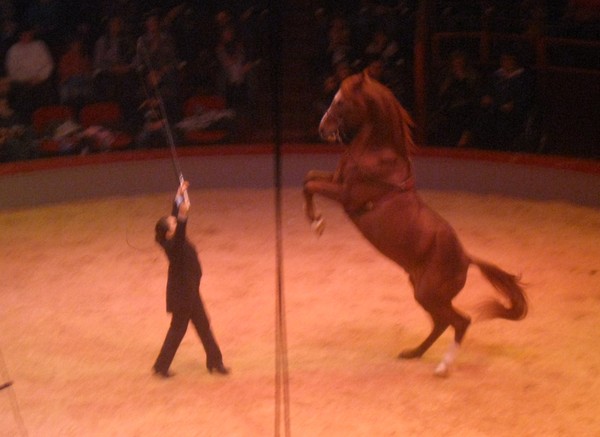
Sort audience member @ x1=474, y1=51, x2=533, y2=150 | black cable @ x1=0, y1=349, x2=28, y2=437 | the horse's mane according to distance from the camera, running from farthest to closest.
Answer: audience member @ x1=474, y1=51, x2=533, y2=150
the horse's mane
black cable @ x1=0, y1=349, x2=28, y2=437

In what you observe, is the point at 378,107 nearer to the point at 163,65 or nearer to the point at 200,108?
the point at 163,65

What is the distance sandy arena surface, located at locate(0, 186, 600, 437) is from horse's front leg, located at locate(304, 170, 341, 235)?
94 cm

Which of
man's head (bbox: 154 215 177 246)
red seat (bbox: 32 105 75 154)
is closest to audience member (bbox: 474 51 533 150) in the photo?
red seat (bbox: 32 105 75 154)

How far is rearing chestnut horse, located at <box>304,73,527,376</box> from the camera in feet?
16.8

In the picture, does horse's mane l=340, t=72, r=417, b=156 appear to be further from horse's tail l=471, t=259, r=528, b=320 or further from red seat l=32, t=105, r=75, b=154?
red seat l=32, t=105, r=75, b=154

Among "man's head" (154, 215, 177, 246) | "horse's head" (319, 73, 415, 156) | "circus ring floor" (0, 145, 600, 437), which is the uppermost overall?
"horse's head" (319, 73, 415, 156)

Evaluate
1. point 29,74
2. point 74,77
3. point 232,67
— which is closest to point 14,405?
point 29,74

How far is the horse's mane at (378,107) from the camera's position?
5.08 meters

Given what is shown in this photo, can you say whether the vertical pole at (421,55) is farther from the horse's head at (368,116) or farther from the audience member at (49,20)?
the horse's head at (368,116)

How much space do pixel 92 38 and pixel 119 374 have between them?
247 inches

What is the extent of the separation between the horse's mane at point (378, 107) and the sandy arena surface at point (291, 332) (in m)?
1.45

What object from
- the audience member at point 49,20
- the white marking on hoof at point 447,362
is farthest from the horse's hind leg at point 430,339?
the audience member at point 49,20

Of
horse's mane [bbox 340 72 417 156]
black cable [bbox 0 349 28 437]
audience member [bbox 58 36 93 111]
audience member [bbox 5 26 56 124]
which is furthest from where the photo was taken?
audience member [bbox 58 36 93 111]

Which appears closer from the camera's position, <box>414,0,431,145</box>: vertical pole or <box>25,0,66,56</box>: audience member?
<box>25,0,66,56</box>: audience member
